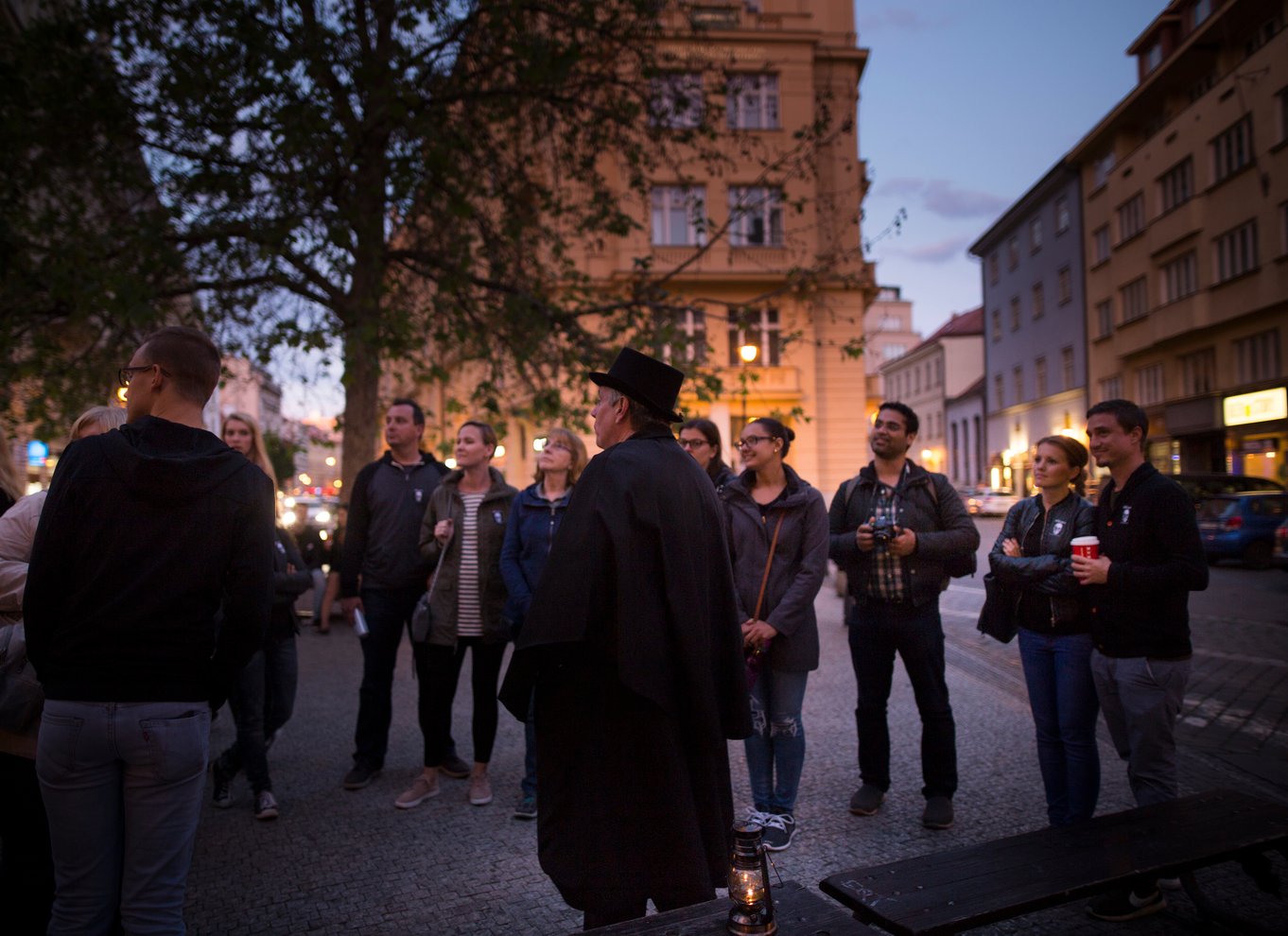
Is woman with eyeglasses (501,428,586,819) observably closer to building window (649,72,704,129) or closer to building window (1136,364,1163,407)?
building window (649,72,704,129)

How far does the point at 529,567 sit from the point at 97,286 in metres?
7.39

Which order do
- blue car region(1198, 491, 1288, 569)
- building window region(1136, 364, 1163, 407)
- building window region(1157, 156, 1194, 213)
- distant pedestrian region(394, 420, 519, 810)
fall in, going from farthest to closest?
building window region(1136, 364, 1163, 407) → building window region(1157, 156, 1194, 213) → blue car region(1198, 491, 1288, 569) → distant pedestrian region(394, 420, 519, 810)

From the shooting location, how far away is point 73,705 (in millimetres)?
2596

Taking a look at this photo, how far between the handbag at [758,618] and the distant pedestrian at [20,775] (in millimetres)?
3013

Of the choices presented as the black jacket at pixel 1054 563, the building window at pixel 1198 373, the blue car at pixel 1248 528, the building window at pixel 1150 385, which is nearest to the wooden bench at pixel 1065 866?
the black jacket at pixel 1054 563

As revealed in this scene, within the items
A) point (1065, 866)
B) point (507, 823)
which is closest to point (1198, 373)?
point (507, 823)

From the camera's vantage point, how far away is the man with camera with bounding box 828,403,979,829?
5082 millimetres

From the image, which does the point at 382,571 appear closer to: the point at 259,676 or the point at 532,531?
the point at 259,676

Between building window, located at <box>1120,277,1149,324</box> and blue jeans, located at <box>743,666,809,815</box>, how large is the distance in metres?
34.6

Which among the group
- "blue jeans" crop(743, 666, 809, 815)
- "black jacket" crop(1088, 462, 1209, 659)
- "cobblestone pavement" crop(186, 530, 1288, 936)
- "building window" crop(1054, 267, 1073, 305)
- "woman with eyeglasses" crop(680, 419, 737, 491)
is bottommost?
"cobblestone pavement" crop(186, 530, 1288, 936)

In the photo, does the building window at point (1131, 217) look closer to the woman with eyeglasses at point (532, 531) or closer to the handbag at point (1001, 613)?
the handbag at point (1001, 613)

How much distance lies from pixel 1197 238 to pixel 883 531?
1201 inches

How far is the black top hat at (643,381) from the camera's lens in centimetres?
315

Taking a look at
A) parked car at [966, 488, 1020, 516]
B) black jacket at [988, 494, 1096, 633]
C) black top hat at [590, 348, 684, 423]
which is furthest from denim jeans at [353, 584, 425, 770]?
parked car at [966, 488, 1020, 516]
